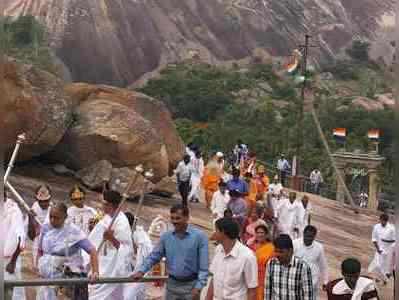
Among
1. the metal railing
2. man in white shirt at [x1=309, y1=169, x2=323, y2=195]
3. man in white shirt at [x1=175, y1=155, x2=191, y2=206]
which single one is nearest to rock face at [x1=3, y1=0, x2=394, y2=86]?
man in white shirt at [x1=309, y1=169, x2=323, y2=195]

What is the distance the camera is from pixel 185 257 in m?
5.96

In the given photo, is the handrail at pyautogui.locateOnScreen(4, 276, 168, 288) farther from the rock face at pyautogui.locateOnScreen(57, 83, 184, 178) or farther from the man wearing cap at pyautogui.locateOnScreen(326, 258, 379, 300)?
the rock face at pyautogui.locateOnScreen(57, 83, 184, 178)

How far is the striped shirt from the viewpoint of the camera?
19.0 feet

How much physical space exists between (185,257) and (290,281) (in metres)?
0.69

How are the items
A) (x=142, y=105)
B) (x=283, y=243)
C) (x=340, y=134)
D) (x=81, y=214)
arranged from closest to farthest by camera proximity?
1. (x=283, y=243)
2. (x=81, y=214)
3. (x=142, y=105)
4. (x=340, y=134)

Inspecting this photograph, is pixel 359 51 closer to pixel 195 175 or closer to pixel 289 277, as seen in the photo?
pixel 195 175

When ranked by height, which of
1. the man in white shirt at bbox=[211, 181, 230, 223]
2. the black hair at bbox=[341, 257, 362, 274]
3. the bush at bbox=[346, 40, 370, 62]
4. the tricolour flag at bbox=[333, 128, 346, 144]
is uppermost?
the bush at bbox=[346, 40, 370, 62]

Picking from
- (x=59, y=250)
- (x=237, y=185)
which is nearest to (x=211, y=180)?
(x=237, y=185)

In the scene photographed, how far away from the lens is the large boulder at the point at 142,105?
17.6 metres

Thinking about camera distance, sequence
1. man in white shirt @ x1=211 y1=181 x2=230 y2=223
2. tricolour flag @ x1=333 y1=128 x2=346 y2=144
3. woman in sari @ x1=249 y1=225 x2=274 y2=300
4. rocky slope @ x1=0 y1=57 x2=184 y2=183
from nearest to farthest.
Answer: woman in sari @ x1=249 y1=225 x2=274 y2=300, man in white shirt @ x1=211 y1=181 x2=230 y2=223, rocky slope @ x1=0 y1=57 x2=184 y2=183, tricolour flag @ x1=333 y1=128 x2=346 y2=144

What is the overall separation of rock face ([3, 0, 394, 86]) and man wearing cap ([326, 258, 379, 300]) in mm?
48344

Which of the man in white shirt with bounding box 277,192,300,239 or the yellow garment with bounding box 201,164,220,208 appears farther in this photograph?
the yellow garment with bounding box 201,164,220,208

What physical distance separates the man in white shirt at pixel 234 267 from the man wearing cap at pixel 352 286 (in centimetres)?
50

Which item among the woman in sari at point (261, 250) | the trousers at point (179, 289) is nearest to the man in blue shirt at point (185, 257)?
the trousers at point (179, 289)
